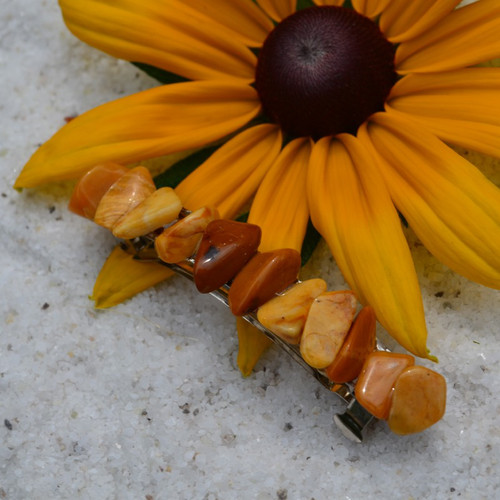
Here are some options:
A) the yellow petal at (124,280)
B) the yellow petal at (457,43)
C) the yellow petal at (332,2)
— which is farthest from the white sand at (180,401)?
the yellow petal at (332,2)

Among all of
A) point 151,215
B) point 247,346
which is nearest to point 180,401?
point 247,346

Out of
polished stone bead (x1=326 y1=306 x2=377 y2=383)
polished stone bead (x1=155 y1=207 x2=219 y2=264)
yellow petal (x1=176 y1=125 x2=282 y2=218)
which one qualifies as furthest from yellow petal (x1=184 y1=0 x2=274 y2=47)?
polished stone bead (x1=326 y1=306 x2=377 y2=383)

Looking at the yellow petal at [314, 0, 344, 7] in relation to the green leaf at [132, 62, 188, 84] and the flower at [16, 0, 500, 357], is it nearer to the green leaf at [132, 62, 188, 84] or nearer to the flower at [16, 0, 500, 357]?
the flower at [16, 0, 500, 357]

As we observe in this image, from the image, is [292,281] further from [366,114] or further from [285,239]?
[366,114]

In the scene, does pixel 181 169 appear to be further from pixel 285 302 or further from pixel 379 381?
pixel 379 381

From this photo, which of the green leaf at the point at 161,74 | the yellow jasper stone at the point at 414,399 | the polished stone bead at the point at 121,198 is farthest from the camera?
the green leaf at the point at 161,74

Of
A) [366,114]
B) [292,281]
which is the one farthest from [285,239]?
→ [366,114]

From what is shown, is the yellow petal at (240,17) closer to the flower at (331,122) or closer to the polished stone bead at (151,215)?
the flower at (331,122)
